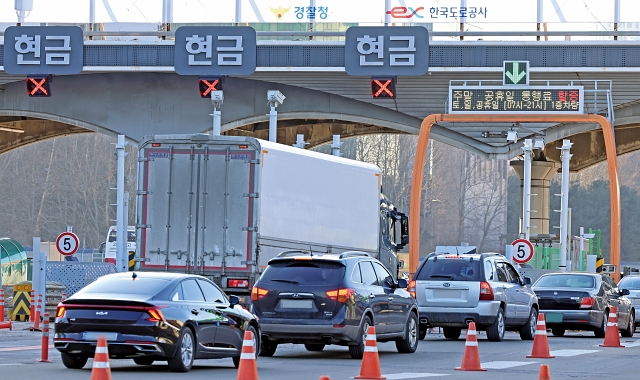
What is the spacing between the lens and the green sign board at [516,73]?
33438mm

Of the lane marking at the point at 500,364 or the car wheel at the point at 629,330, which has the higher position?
the lane marking at the point at 500,364

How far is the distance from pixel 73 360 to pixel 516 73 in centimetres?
2024

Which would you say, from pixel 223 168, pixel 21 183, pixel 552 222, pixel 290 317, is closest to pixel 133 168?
pixel 21 183

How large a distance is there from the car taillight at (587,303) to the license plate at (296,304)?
9392 mm

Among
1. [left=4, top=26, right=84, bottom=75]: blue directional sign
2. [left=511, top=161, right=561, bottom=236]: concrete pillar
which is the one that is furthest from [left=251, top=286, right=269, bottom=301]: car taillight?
[left=511, top=161, right=561, bottom=236]: concrete pillar

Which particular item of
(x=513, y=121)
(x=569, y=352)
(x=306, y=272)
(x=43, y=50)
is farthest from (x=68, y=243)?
(x=569, y=352)

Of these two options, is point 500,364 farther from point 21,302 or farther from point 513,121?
point 513,121

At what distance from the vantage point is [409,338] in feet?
65.6

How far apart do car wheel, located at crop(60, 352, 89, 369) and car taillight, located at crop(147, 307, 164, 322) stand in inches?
49.5

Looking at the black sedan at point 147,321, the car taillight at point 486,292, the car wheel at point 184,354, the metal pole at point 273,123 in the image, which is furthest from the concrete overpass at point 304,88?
the car wheel at point 184,354

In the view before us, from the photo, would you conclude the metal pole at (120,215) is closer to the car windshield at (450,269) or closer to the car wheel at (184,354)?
the car windshield at (450,269)

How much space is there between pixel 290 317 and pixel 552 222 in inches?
3040

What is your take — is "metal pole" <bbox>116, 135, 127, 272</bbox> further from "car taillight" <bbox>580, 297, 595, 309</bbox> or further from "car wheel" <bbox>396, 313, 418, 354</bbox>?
"car wheel" <bbox>396, 313, 418, 354</bbox>

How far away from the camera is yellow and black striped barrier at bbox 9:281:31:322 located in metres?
28.6
